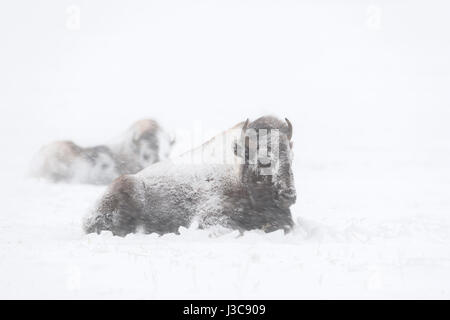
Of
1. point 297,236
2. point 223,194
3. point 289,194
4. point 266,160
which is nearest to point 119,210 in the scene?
point 223,194

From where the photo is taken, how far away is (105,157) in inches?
671

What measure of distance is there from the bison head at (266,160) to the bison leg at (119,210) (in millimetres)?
1743

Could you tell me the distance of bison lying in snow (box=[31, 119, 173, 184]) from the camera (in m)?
16.4

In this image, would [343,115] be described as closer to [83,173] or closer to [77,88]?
[83,173]

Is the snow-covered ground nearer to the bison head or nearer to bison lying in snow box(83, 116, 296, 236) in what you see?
bison lying in snow box(83, 116, 296, 236)

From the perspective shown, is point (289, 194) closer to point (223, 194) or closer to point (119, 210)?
point (223, 194)

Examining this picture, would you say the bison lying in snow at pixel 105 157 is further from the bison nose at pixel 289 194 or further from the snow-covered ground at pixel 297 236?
the bison nose at pixel 289 194

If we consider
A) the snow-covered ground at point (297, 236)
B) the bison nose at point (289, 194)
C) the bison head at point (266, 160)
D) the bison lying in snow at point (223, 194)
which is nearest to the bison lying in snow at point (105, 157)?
the snow-covered ground at point (297, 236)

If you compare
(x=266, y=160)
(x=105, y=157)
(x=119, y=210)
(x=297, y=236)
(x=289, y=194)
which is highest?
(x=105, y=157)

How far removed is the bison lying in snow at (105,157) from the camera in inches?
645

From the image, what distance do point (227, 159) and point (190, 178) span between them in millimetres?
692

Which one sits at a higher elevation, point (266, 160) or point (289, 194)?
point (266, 160)

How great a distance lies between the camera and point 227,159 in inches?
332

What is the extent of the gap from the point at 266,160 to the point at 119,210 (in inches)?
95.1
